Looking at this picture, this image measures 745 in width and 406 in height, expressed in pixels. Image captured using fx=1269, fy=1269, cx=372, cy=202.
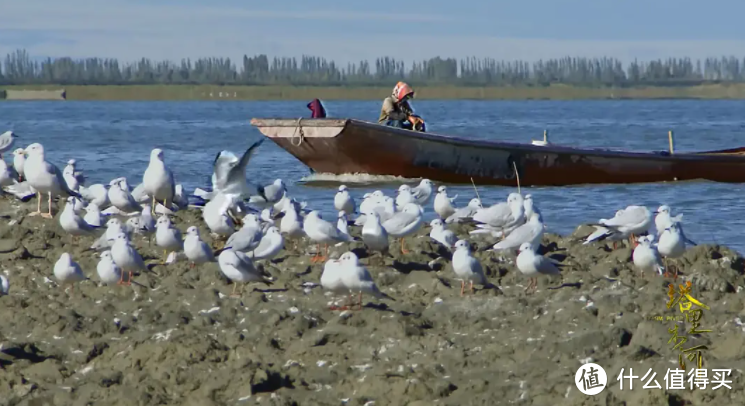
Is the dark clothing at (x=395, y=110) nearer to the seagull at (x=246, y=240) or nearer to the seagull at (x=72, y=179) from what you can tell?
the seagull at (x=72, y=179)

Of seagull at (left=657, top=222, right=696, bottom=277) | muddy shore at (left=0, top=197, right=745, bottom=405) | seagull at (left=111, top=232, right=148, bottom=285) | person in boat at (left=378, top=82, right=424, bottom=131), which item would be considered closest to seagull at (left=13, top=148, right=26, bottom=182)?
person in boat at (left=378, top=82, right=424, bottom=131)

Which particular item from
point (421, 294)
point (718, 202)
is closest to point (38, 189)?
point (421, 294)

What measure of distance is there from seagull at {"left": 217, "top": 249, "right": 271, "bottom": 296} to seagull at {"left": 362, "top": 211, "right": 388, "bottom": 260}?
146 cm

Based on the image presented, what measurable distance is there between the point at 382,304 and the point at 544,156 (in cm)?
1078

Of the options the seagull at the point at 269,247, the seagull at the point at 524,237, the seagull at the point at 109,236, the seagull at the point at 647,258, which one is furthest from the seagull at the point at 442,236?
the seagull at the point at 109,236

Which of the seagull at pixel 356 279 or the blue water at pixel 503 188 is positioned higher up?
the seagull at pixel 356 279

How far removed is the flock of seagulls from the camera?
978 centimetres

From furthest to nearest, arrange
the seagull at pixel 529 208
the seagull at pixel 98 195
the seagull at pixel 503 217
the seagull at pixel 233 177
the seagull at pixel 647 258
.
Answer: the seagull at pixel 233 177 < the seagull at pixel 98 195 < the seagull at pixel 529 208 < the seagull at pixel 503 217 < the seagull at pixel 647 258

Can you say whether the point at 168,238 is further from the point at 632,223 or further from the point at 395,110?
the point at 395,110

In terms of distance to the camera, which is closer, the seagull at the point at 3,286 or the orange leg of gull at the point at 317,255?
the seagull at the point at 3,286

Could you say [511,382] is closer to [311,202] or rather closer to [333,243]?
[333,243]

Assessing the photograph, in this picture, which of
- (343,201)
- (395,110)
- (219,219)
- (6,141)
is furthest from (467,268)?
(6,141)

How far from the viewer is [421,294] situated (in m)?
9.69

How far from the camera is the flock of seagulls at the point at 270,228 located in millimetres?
9781
